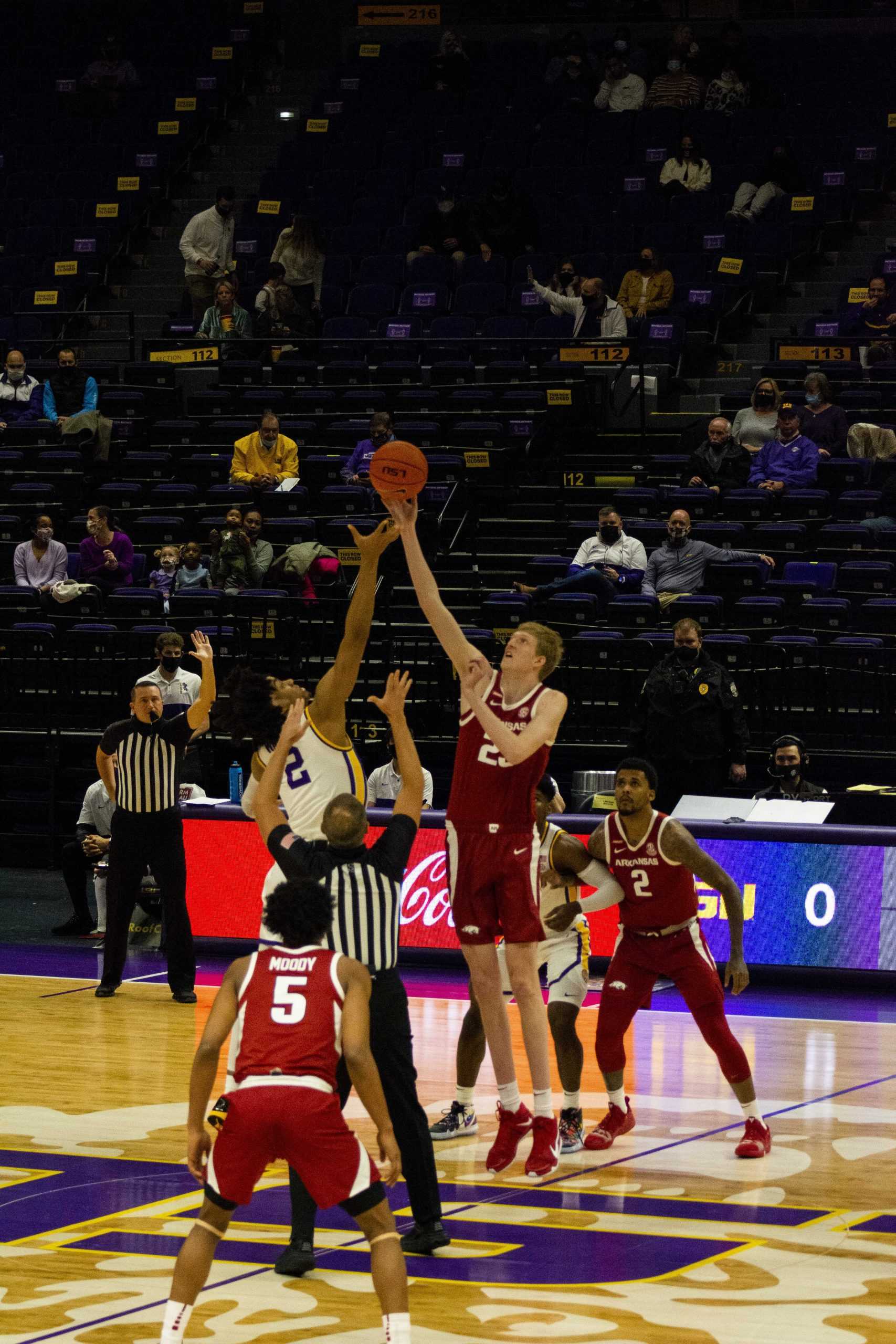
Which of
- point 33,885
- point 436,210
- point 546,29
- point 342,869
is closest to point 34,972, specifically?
point 33,885

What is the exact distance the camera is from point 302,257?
70.0 feet

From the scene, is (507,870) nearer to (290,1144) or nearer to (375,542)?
(375,542)

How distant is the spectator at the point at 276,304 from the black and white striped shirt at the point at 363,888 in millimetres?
15191

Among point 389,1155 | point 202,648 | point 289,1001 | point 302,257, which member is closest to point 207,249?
point 302,257

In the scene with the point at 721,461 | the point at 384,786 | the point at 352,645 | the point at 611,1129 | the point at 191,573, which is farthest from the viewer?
the point at 721,461

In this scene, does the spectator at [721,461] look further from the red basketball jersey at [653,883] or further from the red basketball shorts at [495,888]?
the red basketball shorts at [495,888]

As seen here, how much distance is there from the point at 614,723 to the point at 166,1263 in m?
8.48

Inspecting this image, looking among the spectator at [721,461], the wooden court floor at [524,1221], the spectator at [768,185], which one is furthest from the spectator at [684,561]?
the spectator at [768,185]

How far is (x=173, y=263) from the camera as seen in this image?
936 inches

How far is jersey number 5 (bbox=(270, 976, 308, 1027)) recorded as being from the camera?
5.15 m

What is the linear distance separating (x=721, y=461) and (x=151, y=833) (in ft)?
23.7

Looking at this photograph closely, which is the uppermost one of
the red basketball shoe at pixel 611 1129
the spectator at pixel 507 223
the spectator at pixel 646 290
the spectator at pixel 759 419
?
the spectator at pixel 507 223

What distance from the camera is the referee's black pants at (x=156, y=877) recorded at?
1120 cm

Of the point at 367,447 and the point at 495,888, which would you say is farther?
the point at 367,447
